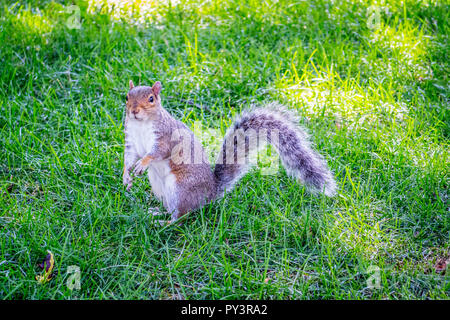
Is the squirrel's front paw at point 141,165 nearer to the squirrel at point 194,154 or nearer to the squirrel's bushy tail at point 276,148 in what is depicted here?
the squirrel at point 194,154

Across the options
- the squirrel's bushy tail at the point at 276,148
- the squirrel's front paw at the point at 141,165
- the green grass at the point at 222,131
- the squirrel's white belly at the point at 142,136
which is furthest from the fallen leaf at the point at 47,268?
the squirrel's bushy tail at the point at 276,148

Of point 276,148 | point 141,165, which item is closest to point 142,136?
point 141,165

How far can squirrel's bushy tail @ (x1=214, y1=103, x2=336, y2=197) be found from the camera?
1.98 metres

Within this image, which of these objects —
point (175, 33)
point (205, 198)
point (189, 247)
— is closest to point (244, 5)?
point (175, 33)

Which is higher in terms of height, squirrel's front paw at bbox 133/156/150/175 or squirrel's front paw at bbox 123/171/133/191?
squirrel's front paw at bbox 133/156/150/175

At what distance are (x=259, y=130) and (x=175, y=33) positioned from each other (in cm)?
143

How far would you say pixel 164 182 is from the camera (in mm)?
2039

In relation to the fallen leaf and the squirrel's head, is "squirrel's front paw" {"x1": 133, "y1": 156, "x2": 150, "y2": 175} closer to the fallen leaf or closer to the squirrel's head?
the squirrel's head

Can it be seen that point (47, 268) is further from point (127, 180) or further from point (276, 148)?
point (276, 148)

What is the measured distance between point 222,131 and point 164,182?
0.56 m

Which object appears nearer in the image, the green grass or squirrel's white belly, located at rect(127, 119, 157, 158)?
the green grass

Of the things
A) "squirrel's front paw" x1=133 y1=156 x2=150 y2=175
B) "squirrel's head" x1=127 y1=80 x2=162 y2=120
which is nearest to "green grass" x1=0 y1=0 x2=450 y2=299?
"squirrel's front paw" x1=133 y1=156 x2=150 y2=175

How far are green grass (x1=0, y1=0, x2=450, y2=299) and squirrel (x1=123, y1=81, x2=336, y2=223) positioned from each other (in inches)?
4.1

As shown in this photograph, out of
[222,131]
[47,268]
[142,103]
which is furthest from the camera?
[222,131]
